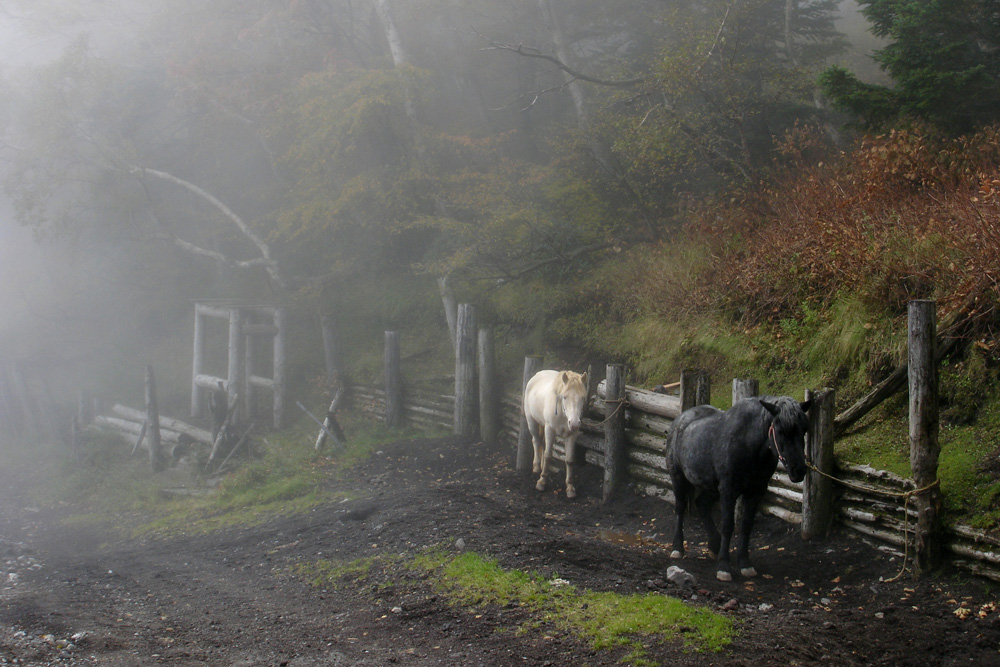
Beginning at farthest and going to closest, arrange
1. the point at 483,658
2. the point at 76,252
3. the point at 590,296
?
the point at 76,252 < the point at 590,296 < the point at 483,658

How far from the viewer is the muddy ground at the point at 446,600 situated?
4.27 m

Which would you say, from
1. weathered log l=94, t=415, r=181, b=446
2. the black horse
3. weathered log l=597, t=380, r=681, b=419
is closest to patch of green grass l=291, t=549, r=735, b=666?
the black horse

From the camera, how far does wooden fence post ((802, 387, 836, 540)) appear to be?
558 centimetres

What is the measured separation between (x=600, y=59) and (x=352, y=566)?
59.3 feet

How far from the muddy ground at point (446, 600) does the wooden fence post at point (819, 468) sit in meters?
0.17

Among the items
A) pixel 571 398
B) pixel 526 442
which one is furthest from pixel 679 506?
pixel 526 442

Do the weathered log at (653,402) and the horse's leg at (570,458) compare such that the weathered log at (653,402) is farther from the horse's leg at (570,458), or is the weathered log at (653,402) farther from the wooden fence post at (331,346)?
the wooden fence post at (331,346)

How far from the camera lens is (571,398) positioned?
843cm

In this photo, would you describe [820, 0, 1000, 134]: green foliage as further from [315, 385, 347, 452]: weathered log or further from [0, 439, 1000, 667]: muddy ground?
[315, 385, 347, 452]: weathered log

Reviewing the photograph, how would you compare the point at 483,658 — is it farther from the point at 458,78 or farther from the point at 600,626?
the point at 458,78

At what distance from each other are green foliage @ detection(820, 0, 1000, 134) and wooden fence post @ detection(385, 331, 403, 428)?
9082 millimetres

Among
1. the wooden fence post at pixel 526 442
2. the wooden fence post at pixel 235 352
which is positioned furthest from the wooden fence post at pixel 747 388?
the wooden fence post at pixel 235 352

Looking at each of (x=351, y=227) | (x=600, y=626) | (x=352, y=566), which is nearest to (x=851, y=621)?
(x=600, y=626)

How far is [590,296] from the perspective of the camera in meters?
12.0
